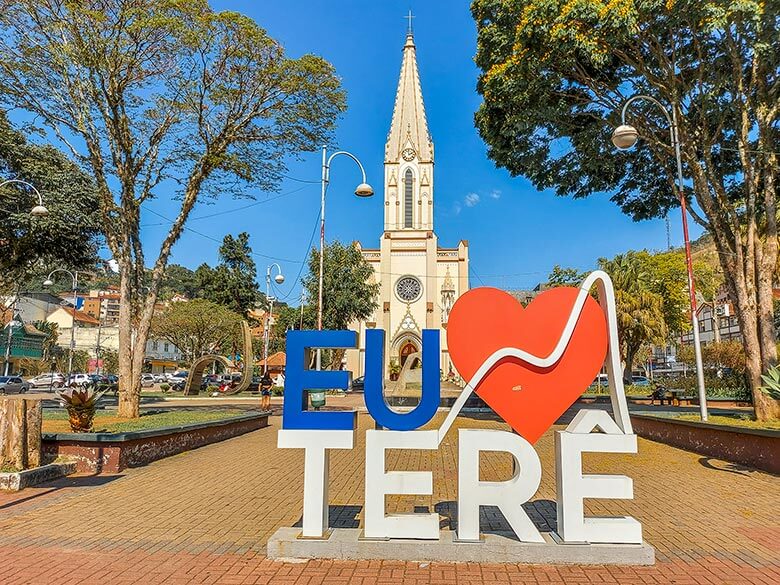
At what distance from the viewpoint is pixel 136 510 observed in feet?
22.1

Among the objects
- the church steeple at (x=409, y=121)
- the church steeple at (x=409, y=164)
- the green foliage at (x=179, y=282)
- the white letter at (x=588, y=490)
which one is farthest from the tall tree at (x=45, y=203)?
the green foliage at (x=179, y=282)

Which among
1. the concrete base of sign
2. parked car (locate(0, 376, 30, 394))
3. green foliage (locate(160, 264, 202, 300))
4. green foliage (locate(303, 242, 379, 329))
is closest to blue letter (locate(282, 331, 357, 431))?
the concrete base of sign

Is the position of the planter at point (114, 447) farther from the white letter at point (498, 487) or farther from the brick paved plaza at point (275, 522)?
the white letter at point (498, 487)

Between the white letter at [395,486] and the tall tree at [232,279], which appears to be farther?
the tall tree at [232,279]

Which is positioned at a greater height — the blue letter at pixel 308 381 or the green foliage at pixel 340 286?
the green foliage at pixel 340 286

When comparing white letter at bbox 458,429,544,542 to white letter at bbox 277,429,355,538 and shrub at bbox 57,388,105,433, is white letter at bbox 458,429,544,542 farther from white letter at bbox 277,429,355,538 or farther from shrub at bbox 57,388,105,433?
shrub at bbox 57,388,105,433

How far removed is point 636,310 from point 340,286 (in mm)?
18381

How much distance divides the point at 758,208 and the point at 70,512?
17310 millimetres

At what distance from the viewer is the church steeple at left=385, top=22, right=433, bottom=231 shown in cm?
5031

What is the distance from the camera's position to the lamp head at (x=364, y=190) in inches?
690

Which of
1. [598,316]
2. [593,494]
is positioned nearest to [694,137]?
[598,316]

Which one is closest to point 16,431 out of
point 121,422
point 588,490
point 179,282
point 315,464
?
point 121,422

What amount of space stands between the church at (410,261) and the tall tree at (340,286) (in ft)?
36.0

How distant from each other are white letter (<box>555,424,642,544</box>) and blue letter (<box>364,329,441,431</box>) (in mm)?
1422
